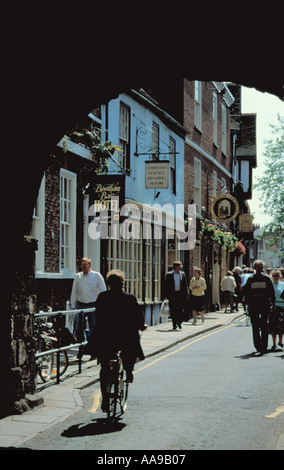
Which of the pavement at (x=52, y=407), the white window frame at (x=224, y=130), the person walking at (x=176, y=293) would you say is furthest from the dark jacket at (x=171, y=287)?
the white window frame at (x=224, y=130)

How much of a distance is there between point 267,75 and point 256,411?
13.5 feet

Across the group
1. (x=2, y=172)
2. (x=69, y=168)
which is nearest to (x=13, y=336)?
(x=2, y=172)

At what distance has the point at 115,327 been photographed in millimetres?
8227

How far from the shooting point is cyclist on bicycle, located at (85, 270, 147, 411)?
8195 mm

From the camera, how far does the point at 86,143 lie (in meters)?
16.4

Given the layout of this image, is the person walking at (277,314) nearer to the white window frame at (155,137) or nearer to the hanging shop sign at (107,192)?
the hanging shop sign at (107,192)

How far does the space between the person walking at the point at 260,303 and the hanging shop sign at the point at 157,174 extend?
20.5ft

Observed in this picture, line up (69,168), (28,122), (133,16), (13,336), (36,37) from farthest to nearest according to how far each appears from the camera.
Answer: (69,168)
(13,336)
(28,122)
(36,37)
(133,16)

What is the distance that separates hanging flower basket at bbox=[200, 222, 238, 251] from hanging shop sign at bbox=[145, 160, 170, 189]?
29.4ft

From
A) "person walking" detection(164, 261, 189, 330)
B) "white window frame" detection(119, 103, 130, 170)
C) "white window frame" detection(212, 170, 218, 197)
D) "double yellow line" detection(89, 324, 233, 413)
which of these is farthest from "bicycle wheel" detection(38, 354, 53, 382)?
"white window frame" detection(212, 170, 218, 197)

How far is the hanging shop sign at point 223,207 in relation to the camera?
3050 cm

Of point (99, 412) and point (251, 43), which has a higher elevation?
point (251, 43)

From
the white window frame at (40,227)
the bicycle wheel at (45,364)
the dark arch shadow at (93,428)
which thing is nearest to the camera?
the dark arch shadow at (93,428)

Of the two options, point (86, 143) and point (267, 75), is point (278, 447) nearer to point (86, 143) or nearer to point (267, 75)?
point (267, 75)
